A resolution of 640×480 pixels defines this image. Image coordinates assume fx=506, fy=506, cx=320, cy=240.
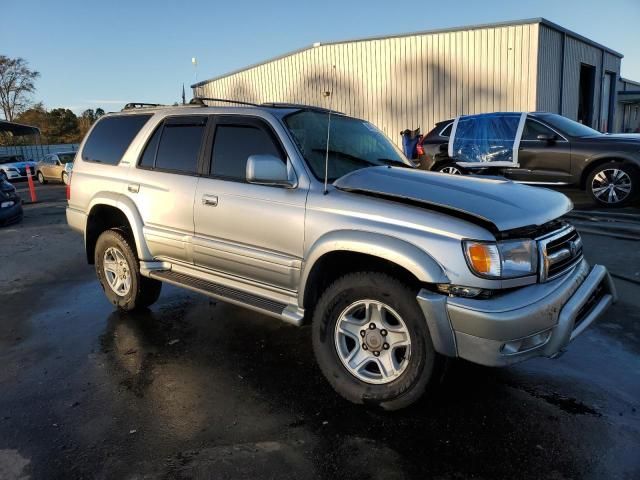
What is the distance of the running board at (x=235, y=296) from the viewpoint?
3.42 m

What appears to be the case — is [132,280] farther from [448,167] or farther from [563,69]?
[563,69]

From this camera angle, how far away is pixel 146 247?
446 centimetres

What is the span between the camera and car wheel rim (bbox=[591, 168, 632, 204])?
869 centimetres

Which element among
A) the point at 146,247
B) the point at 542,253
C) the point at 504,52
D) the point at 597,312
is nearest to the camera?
the point at 542,253

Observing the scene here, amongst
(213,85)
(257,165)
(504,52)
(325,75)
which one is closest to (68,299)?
(257,165)

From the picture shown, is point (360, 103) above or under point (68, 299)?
above

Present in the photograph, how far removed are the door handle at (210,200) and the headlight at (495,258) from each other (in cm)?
197

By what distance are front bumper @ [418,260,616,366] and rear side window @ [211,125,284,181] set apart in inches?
67.7

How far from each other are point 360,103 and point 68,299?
678 inches

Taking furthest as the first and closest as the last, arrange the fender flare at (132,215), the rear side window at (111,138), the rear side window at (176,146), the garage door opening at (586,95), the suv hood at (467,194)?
the garage door opening at (586,95) < the rear side window at (111,138) < the fender flare at (132,215) < the rear side window at (176,146) < the suv hood at (467,194)

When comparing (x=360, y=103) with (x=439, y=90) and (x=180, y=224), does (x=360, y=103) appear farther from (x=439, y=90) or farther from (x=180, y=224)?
(x=180, y=224)

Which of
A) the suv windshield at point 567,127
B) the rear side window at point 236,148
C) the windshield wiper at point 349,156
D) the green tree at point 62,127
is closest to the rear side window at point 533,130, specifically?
the suv windshield at point 567,127

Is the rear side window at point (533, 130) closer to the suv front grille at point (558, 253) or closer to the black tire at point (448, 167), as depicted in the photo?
the black tire at point (448, 167)

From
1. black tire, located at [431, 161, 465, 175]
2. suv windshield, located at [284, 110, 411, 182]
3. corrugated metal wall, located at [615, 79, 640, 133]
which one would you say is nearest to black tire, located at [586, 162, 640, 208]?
black tire, located at [431, 161, 465, 175]
